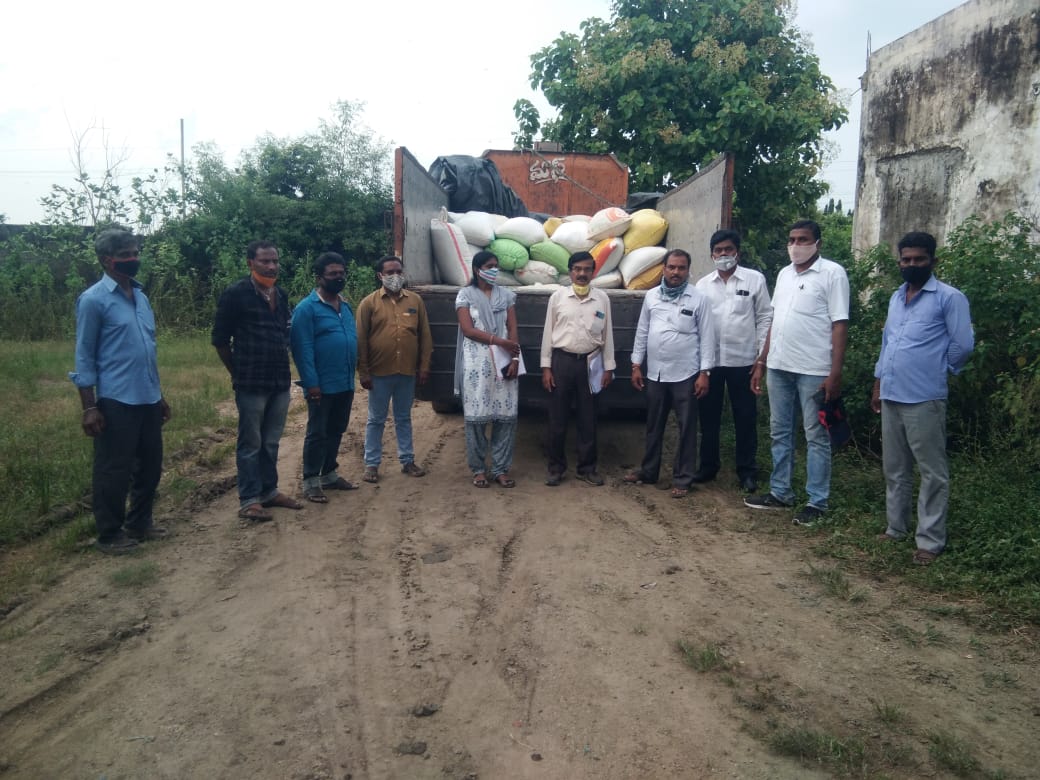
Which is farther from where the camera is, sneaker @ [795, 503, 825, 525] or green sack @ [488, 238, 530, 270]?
green sack @ [488, 238, 530, 270]

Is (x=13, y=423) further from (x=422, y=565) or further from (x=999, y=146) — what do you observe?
(x=999, y=146)

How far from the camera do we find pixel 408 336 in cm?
545

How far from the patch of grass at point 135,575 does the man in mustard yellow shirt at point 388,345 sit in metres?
1.79

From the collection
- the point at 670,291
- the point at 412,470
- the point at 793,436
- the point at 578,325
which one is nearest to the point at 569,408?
the point at 578,325

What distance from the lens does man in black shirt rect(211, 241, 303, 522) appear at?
4668 millimetres

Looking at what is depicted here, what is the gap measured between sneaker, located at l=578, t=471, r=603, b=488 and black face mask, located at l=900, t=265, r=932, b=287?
242 centimetres

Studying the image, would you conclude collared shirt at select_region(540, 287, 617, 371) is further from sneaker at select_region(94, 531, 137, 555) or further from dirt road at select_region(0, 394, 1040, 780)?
sneaker at select_region(94, 531, 137, 555)

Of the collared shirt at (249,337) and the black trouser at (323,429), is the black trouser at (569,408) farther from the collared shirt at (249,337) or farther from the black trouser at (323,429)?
the collared shirt at (249,337)

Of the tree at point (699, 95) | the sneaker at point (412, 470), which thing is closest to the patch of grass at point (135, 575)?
the sneaker at point (412, 470)

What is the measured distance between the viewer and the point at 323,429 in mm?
5273

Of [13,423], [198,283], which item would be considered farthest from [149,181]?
[13,423]

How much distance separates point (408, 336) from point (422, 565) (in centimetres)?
187

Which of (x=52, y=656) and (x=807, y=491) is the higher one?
(x=807, y=491)

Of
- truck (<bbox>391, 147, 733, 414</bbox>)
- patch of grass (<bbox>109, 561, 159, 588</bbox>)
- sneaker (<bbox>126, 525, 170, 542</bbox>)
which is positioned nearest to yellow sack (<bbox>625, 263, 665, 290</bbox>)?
truck (<bbox>391, 147, 733, 414</bbox>)
